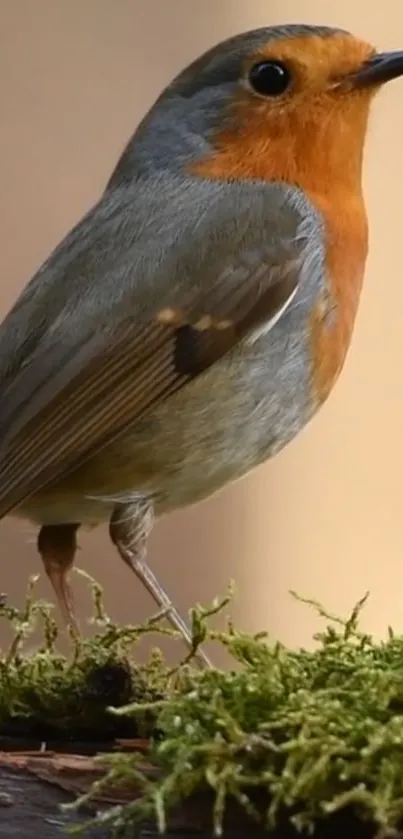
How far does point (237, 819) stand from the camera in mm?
855

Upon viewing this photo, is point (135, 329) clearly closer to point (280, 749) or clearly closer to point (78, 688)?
point (78, 688)

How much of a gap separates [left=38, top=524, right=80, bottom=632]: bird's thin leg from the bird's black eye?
2.03 ft

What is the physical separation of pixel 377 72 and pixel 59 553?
2.46 feet

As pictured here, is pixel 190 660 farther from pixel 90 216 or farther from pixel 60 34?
pixel 60 34

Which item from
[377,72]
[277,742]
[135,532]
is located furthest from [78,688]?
[377,72]

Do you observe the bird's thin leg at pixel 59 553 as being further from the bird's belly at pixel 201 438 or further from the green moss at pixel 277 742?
the green moss at pixel 277 742

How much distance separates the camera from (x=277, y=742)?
875 millimetres

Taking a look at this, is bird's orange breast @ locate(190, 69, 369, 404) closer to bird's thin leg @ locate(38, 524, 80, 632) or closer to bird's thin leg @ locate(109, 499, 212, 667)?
bird's thin leg @ locate(109, 499, 212, 667)

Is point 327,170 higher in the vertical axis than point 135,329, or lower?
higher

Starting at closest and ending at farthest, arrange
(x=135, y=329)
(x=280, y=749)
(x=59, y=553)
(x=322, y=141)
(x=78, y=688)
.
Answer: (x=280, y=749) < (x=78, y=688) < (x=135, y=329) < (x=322, y=141) < (x=59, y=553)

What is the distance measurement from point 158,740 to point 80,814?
0.08 meters

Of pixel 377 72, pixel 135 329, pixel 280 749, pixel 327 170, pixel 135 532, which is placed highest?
pixel 377 72

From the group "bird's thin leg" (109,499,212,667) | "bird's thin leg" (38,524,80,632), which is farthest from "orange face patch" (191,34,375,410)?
"bird's thin leg" (38,524,80,632)

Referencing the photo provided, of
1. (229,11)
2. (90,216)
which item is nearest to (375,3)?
(229,11)
